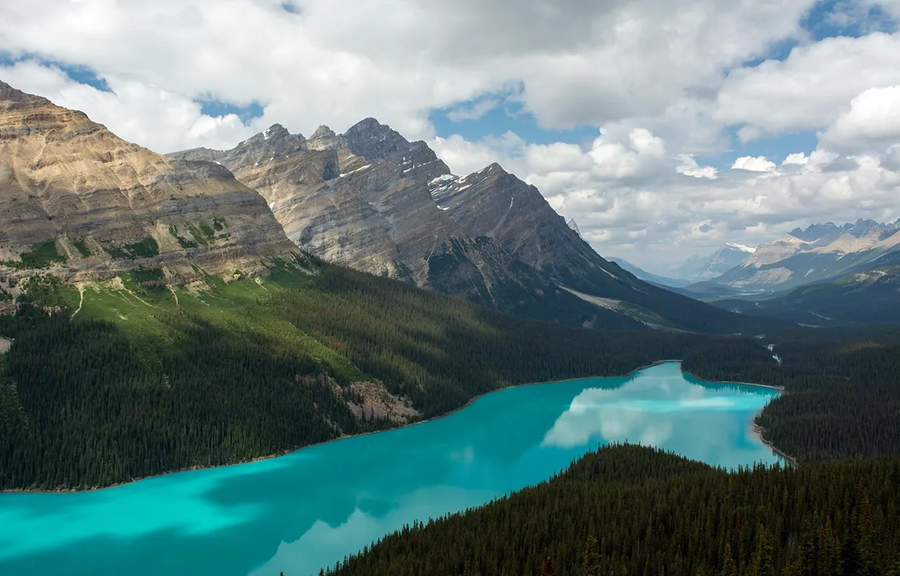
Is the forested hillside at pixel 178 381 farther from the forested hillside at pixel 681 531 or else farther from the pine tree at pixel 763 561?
the pine tree at pixel 763 561

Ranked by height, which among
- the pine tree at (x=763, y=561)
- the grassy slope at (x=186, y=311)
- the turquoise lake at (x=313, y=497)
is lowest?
the turquoise lake at (x=313, y=497)

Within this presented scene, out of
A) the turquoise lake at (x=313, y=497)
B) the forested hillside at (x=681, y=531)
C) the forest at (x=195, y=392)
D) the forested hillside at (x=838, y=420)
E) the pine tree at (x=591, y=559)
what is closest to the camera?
the forested hillside at (x=681, y=531)

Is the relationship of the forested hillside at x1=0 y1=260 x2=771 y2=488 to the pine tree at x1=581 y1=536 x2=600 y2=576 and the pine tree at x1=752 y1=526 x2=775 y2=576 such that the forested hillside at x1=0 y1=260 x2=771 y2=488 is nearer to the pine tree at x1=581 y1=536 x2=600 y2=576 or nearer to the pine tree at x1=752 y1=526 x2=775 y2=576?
the pine tree at x1=581 y1=536 x2=600 y2=576

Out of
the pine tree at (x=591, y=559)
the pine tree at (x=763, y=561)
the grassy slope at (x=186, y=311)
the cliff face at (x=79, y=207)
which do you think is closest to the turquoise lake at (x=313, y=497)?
the grassy slope at (x=186, y=311)

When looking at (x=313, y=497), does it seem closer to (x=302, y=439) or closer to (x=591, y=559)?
(x=302, y=439)

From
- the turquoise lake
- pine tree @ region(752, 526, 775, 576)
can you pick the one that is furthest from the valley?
the turquoise lake

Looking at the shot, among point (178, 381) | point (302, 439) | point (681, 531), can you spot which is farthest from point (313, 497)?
point (681, 531)
